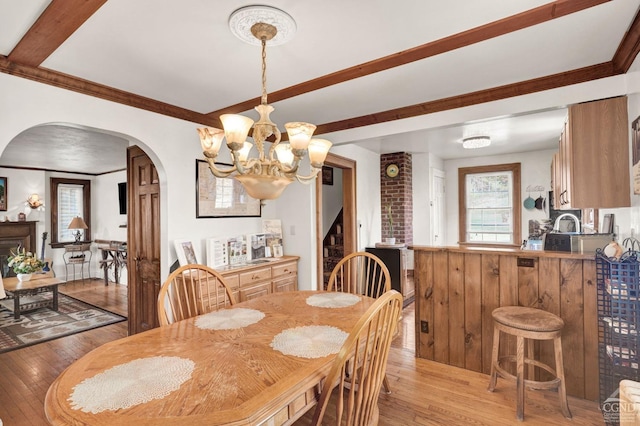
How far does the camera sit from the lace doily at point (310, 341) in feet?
4.57

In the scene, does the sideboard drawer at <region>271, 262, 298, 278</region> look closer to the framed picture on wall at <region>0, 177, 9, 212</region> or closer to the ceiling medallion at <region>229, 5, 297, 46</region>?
the ceiling medallion at <region>229, 5, 297, 46</region>

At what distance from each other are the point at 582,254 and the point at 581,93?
3.88 feet

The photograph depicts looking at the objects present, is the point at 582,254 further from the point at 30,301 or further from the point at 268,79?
the point at 30,301

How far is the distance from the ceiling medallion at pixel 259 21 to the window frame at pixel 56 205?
7.00 m

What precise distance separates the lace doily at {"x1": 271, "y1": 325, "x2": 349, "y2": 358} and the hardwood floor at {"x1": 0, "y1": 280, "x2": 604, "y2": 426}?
28 cm

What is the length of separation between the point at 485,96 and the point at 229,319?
2652mm

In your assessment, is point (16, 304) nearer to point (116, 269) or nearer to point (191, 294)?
point (116, 269)

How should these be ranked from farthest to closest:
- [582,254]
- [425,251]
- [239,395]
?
1. [425,251]
2. [582,254]
3. [239,395]

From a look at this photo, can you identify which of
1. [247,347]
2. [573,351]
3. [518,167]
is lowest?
[573,351]

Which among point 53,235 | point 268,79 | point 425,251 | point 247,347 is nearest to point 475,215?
point 425,251

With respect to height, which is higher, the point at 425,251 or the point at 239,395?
the point at 425,251

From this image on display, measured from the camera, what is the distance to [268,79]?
97.7 inches

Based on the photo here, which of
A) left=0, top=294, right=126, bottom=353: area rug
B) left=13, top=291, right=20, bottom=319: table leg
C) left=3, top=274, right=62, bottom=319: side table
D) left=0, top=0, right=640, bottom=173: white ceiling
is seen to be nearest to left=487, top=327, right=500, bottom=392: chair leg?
left=0, top=0, right=640, bottom=173: white ceiling

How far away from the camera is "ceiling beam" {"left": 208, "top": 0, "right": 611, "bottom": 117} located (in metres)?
1.66
